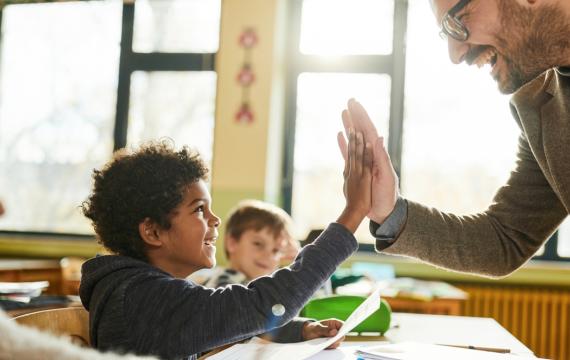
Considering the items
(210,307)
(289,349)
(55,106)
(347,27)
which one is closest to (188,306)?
(210,307)

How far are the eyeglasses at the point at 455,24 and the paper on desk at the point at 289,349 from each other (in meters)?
0.62

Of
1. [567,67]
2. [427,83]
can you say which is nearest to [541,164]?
[567,67]

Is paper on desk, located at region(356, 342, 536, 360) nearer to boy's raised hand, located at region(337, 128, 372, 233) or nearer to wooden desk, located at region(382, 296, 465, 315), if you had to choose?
boy's raised hand, located at region(337, 128, 372, 233)

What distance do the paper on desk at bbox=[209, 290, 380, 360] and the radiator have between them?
3.16 meters

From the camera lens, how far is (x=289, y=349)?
0.95 meters

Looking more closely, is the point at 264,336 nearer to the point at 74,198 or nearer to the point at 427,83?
the point at 427,83

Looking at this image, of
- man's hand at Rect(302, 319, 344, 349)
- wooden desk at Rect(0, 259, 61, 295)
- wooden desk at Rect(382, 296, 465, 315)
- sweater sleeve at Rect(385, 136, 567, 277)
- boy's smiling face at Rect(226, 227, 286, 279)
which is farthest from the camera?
wooden desk at Rect(0, 259, 61, 295)

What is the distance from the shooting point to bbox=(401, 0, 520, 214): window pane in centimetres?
408

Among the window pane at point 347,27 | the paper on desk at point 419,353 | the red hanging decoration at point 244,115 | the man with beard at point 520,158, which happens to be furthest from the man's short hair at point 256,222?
the window pane at point 347,27

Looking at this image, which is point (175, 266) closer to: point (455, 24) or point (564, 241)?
point (455, 24)

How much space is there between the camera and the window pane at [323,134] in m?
4.31

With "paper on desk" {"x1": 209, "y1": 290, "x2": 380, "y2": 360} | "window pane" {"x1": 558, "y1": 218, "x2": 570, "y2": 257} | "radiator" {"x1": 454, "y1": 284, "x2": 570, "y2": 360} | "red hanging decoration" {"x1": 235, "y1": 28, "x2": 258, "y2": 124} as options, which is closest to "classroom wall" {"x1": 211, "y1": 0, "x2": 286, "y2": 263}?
"red hanging decoration" {"x1": 235, "y1": 28, "x2": 258, "y2": 124}

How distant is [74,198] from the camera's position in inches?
186

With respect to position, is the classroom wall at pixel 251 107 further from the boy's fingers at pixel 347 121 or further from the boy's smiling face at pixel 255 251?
the boy's fingers at pixel 347 121
